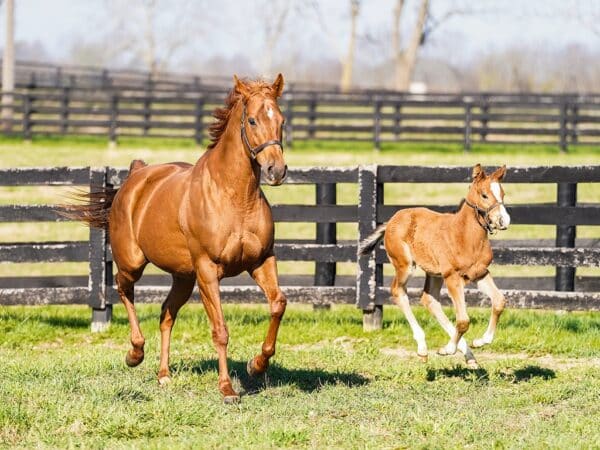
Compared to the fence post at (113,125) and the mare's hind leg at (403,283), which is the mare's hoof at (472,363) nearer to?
the mare's hind leg at (403,283)

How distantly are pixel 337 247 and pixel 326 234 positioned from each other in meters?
0.31

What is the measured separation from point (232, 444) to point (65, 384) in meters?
1.81

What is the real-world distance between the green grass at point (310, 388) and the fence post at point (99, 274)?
155mm

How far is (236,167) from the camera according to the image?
7.01 m

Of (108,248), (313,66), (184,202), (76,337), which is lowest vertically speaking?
(76,337)

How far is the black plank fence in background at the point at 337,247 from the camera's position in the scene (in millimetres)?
9758

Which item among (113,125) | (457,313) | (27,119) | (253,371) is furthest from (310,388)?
(27,119)

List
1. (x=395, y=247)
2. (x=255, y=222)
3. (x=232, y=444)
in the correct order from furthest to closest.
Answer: (x=395, y=247) → (x=255, y=222) → (x=232, y=444)

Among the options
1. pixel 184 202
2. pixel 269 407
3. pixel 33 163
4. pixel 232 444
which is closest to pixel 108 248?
pixel 184 202

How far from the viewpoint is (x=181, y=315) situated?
35.7 feet

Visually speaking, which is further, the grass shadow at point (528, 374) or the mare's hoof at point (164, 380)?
the grass shadow at point (528, 374)

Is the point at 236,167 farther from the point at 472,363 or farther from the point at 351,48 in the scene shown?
the point at 351,48

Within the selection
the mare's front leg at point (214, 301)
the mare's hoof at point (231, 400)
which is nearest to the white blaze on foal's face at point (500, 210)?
the mare's front leg at point (214, 301)

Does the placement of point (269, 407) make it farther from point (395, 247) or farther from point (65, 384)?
point (395, 247)
